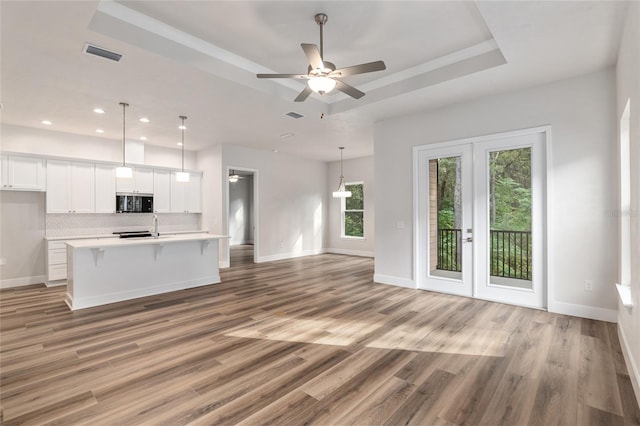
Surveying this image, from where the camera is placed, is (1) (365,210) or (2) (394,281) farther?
(1) (365,210)

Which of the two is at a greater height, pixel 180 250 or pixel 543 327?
pixel 180 250

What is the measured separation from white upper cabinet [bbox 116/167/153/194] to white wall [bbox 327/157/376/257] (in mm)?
5184

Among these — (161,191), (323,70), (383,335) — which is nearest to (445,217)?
(383,335)

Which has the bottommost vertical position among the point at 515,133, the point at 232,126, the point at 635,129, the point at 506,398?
the point at 506,398

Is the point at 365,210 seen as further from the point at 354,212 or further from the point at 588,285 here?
the point at 588,285

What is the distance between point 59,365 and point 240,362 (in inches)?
61.0

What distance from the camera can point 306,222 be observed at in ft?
31.3

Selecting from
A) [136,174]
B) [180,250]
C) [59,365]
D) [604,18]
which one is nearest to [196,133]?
[136,174]

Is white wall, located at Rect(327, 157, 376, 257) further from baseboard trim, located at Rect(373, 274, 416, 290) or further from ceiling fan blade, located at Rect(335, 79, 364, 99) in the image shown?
ceiling fan blade, located at Rect(335, 79, 364, 99)

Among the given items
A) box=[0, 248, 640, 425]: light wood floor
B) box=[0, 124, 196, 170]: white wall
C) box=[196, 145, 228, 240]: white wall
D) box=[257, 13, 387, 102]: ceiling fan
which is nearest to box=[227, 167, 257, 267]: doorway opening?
box=[196, 145, 228, 240]: white wall

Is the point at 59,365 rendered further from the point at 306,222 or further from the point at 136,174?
the point at 306,222

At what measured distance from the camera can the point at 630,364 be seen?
7.98 feet

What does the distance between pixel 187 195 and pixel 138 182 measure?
1.14 meters

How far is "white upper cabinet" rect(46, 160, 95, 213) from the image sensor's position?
592 cm
